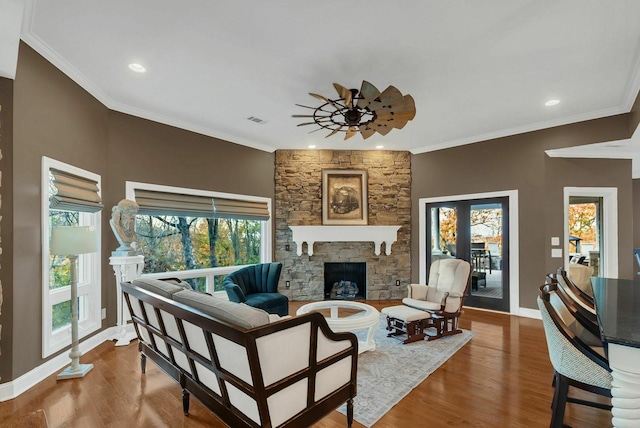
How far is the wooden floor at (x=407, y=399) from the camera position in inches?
87.7

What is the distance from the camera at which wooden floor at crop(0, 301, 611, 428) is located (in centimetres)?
223

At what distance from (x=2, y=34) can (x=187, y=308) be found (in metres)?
2.28

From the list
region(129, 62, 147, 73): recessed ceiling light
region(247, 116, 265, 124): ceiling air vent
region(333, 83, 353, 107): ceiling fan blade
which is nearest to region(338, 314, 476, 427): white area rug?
region(333, 83, 353, 107): ceiling fan blade

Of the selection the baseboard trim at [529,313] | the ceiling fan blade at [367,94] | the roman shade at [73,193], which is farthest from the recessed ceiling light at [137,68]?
the baseboard trim at [529,313]

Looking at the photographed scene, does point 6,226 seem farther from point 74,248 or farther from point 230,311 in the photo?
point 230,311

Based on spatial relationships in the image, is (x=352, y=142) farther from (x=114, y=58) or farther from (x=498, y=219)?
(x=114, y=58)

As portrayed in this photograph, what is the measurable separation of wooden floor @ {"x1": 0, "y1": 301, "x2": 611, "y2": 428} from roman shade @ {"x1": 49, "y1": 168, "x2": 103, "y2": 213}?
165 centimetres

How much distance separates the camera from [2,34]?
208 cm

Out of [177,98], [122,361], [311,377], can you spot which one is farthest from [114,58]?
[311,377]

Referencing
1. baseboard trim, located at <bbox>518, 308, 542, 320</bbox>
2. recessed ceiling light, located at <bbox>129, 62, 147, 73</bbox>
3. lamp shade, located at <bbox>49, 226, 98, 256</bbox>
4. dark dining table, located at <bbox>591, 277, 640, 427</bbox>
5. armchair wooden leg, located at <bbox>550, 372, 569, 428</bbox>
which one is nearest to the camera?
dark dining table, located at <bbox>591, 277, 640, 427</bbox>

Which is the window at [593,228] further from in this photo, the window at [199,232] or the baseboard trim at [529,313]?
the window at [199,232]

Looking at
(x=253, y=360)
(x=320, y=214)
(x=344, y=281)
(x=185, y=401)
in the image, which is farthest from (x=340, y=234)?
(x=253, y=360)

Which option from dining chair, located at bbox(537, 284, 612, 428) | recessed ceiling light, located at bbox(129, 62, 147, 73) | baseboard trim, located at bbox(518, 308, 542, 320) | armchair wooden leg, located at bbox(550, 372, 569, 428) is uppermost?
recessed ceiling light, located at bbox(129, 62, 147, 73)

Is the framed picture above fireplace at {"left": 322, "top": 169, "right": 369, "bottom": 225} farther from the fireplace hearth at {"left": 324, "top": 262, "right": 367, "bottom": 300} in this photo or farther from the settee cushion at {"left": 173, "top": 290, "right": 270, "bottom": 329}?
the settee cushion at {"left": 173, "top": 290, "right": 270, "bottom": 329}
